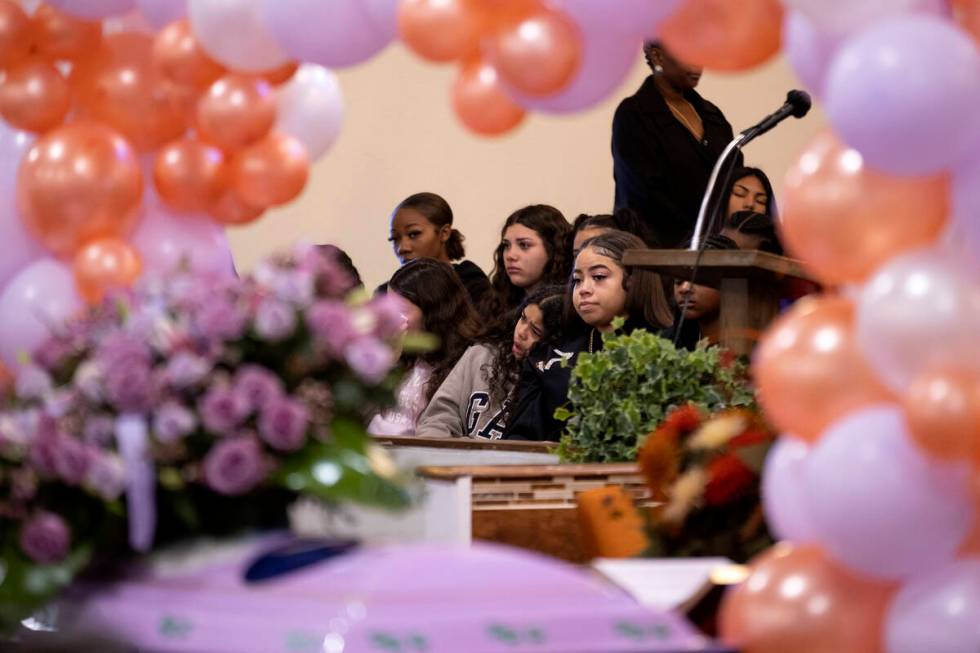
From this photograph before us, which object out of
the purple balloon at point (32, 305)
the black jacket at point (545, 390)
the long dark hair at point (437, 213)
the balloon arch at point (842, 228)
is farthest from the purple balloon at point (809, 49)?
the long dark hair at point (437, 213)

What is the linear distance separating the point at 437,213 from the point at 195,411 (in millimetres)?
4035

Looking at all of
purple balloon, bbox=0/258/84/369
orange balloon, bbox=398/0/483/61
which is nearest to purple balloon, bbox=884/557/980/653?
orange balloon, bbox=398/0/483/61

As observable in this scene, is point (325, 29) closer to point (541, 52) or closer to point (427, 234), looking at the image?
point (541, 52)

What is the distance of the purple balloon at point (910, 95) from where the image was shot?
72.3 inches

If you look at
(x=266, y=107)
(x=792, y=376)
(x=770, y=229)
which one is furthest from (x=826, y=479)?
(x=770, y=229)

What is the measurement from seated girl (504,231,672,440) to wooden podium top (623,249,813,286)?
2.45 ft

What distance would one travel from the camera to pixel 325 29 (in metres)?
2.61

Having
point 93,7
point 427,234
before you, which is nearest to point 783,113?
point 93,7

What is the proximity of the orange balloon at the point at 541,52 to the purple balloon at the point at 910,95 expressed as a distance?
1.96ft

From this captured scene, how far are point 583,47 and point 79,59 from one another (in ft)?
3.78

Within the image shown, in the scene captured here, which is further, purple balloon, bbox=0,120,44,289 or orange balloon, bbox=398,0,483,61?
purple balloon, bbox=0,120,44,289

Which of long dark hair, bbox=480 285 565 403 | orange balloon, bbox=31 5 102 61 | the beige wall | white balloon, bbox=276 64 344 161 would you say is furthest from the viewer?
the beige wall

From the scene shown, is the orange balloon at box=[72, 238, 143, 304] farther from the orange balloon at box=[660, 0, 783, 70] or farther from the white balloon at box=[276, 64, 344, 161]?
the orange balloon at box=[660, 0, 783, 70]

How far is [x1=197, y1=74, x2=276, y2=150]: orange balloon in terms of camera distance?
2945 mm
